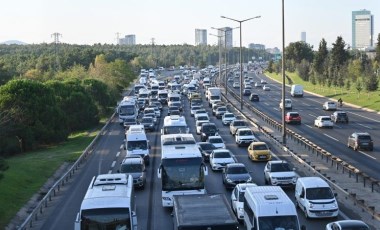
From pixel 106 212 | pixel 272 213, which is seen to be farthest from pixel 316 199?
pixel 106 212

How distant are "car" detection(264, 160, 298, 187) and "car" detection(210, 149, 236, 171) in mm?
4910

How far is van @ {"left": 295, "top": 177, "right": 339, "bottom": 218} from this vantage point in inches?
945

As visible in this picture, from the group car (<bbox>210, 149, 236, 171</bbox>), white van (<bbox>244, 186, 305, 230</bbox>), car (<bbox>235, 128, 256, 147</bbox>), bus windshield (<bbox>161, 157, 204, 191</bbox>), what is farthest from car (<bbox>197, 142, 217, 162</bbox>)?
white van (<bbox>244, 186, 305, 230</bbox>)

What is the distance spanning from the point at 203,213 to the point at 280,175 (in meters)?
13.5

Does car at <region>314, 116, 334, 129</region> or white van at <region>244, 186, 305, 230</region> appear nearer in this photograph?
white van at <region>244, 186, 305, 230</region>

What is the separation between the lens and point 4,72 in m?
A: 94.9

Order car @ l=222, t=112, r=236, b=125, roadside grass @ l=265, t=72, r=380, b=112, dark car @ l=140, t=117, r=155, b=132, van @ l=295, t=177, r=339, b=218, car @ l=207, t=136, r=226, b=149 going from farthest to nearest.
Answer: roadside grass @ l=265, t=72, r=380, b=112
car @ l=222, t=112, r=236, b=125
dark car @ l=140, t=117, r=155, b=132
car @ l=207, t=136, r=226, b=149
van @ l=295, t=177, r=339, b=218

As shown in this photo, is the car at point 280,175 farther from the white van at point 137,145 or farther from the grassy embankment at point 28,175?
the grassy embankment at point 28,175

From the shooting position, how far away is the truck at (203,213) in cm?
1636

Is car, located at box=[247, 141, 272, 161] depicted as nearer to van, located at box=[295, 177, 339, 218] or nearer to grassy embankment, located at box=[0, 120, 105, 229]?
grassy embankment, located at box=[0, 120, 105, 229]

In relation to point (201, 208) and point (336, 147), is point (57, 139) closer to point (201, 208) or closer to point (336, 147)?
point (336, 147)

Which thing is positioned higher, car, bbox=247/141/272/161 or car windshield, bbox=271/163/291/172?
car windshield, bbox=271/163/291/172

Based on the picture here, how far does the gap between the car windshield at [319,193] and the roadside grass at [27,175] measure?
12.1 m

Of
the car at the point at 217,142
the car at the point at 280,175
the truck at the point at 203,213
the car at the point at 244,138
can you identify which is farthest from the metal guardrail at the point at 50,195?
the car at the point at 244,138
